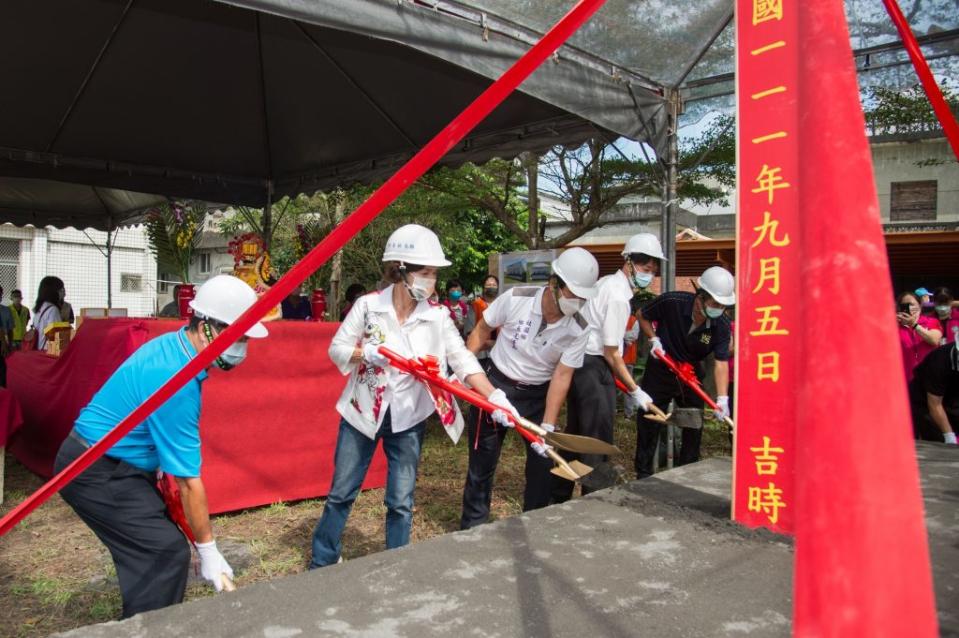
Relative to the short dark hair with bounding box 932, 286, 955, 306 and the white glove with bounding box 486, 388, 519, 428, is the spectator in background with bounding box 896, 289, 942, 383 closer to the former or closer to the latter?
the short dark hair with bounding box 932, 286, 955, 306

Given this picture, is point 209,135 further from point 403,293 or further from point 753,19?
point 753,19

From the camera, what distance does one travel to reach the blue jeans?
265 centimetres

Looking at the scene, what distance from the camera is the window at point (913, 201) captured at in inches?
634

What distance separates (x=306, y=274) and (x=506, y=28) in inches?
121

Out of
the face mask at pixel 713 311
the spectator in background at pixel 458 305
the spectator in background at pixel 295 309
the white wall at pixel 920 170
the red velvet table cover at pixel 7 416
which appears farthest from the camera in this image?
the white wall at pixel 920 170

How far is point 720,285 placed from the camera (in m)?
4.06

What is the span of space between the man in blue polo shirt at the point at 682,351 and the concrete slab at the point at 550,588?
2.23 m

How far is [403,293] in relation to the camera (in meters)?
2.89

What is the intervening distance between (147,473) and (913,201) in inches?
750

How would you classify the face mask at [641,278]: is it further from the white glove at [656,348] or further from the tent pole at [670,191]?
the tent pole at [670,191]

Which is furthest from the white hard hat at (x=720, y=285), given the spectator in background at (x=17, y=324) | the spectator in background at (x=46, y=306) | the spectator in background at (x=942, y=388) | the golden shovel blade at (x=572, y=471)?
the spectator in background at (x=17, y=324)

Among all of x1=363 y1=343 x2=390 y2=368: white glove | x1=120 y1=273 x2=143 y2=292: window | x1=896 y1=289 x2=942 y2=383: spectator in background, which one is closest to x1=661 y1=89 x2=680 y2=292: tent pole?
x1=896 y1=289 x2=942 y2=383: spectator in background

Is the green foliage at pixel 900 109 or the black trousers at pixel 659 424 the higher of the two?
the green foliage at pixel 900 109

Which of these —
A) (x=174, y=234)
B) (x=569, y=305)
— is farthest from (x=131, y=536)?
(x=174, y=234)
